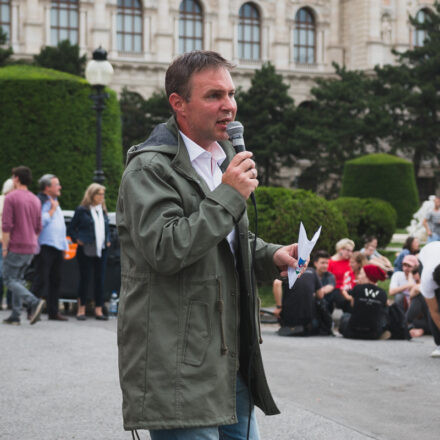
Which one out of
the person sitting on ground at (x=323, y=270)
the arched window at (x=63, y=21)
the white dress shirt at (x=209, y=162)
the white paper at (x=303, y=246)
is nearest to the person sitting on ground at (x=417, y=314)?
the person sitting on ground at (x=323, y=270)

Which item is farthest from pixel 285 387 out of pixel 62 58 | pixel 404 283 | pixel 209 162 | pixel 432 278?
pixel 62 58

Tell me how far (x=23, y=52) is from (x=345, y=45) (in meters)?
19.1

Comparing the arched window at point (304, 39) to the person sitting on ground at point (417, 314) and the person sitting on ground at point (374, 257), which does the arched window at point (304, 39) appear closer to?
the person sitting on ground at point (374, 257)

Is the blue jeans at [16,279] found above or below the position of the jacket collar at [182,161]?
below

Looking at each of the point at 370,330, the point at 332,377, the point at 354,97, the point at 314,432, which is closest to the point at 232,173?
the point at 314,432

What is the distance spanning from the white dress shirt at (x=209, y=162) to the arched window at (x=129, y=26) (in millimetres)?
44882

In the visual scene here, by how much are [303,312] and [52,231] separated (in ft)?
9.32

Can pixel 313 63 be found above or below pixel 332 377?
above

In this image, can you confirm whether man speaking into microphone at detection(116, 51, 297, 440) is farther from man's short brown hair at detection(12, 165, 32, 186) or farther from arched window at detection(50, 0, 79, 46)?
arched window at detection(50, 0, 79, 46)

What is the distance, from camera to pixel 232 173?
88.4 inches

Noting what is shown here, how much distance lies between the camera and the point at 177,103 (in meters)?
2.38

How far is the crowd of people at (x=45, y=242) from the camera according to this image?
28.9 feet

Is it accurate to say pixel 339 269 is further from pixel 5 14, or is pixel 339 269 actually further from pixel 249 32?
pixel 249 32

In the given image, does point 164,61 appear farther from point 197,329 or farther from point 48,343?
point 197,329
